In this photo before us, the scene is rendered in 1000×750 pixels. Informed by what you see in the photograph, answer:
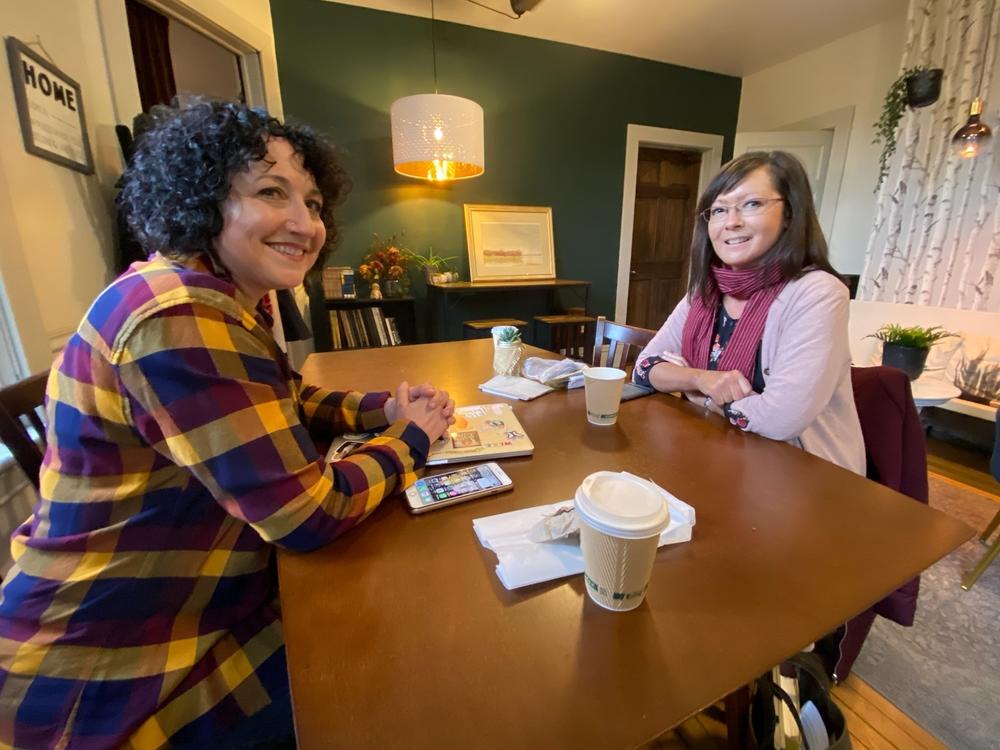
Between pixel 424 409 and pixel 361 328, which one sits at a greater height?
pixel 424 409

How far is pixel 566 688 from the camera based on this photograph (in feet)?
1.33

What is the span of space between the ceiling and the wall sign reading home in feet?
7.72

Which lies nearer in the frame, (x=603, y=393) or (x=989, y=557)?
(x=603, y=393)

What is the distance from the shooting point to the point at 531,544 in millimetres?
587

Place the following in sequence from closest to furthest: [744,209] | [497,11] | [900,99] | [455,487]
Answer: [455,487] < [744,209] < [900,99] < [497,11]

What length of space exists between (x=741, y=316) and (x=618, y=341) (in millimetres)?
539

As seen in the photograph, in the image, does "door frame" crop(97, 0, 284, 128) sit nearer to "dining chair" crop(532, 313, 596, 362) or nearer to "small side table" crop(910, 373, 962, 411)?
"dining chair" crop(532, 313, 596, 362)

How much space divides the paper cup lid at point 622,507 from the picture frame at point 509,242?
→ 333 cm

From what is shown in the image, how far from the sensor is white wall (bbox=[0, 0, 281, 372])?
3.84 feet

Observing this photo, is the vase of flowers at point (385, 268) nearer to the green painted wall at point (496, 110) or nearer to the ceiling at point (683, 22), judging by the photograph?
the green painted wall at point (496, 110)

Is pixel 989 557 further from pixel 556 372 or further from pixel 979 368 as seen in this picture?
pixel 556 372

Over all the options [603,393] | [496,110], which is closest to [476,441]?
[603,393]

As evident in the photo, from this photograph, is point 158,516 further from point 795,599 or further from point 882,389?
point 882,389

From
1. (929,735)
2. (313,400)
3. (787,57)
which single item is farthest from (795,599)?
(787,57)
